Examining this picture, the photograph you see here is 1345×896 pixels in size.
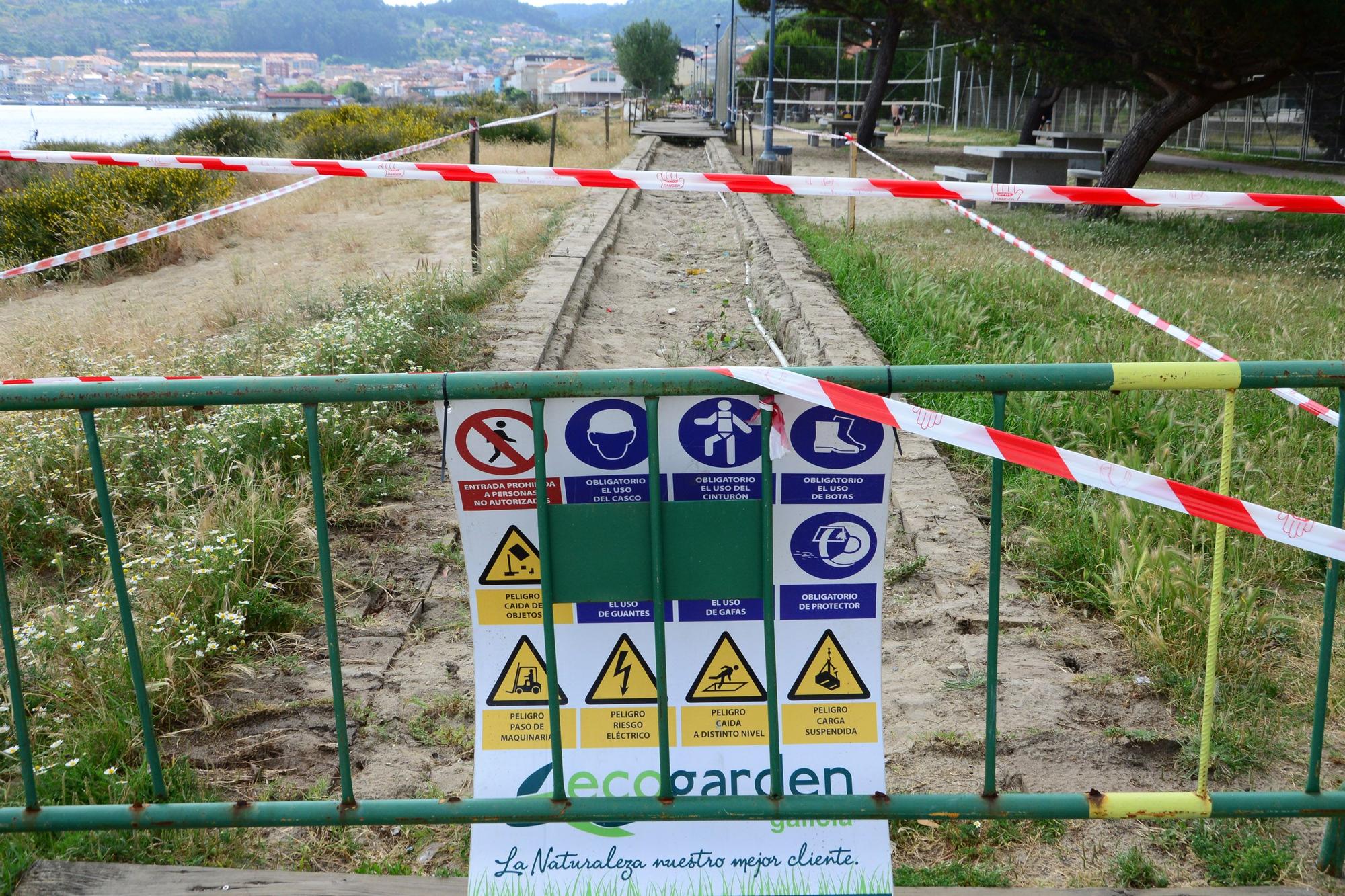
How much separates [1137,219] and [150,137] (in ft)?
70.7

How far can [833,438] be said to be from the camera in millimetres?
2174

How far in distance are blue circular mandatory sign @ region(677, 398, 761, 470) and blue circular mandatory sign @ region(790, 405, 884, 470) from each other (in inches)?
3.5

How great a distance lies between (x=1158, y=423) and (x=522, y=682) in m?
3.73

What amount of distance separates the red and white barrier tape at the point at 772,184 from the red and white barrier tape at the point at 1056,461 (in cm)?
207

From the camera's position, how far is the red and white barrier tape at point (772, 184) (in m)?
4.12

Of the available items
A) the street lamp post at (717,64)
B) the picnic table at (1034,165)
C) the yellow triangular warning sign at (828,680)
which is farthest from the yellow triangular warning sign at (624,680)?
the street lamp post at (717,64)

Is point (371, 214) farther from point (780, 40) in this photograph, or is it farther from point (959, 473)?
point (780, 40)

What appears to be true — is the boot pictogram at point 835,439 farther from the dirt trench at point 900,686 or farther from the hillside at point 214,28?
the hillside at point 214,28

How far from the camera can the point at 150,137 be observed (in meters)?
24.5

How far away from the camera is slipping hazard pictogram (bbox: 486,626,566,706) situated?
232cm

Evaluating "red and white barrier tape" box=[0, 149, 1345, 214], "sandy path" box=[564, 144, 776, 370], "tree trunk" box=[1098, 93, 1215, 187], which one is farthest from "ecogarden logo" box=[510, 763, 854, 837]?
"tree trunk" box=[1098, 93, 1215, 187]

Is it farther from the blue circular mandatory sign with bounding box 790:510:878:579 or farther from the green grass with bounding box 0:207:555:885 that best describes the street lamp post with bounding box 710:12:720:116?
the blue circular mandatory sign with bounding box 790:510:878:579

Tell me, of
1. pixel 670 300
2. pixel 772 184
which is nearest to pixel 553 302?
pixel 670 300

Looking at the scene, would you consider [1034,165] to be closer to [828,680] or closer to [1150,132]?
[1150,132]
